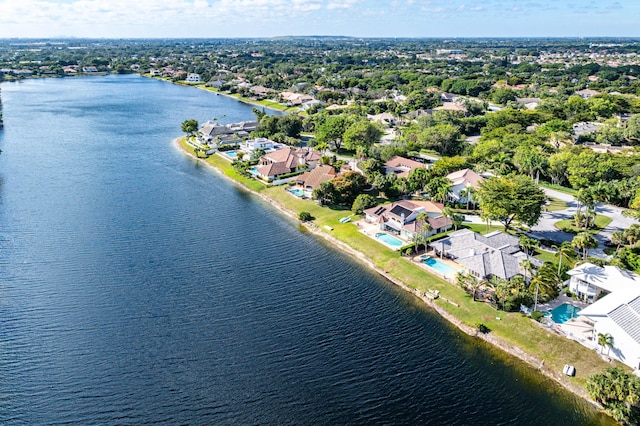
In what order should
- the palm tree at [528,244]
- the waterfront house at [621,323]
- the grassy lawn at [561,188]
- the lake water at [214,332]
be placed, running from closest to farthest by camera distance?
the lake water at [214,332], the waterfront house at [621,323], the palm tree at [528,244], the grassy lawn at [561,188]

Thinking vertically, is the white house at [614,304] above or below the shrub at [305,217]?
above

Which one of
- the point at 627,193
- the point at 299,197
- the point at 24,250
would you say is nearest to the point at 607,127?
the point at 627,193

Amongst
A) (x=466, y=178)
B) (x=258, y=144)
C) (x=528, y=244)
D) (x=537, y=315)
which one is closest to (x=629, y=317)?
(x=537, y=315)

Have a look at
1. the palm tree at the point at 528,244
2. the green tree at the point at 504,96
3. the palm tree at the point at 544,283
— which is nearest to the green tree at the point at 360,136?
the palm tree at the point at 528,244

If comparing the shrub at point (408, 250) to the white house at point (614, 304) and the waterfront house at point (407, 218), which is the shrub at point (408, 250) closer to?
the waterfront house at point (407, 218)

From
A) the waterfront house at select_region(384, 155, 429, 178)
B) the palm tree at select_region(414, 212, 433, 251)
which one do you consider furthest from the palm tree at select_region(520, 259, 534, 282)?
the waterfront house at select_region(384, 155, 429, 178)

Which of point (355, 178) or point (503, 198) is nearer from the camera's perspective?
point (503, 198)

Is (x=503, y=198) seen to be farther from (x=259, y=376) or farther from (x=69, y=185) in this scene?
(x=69, y=185)
